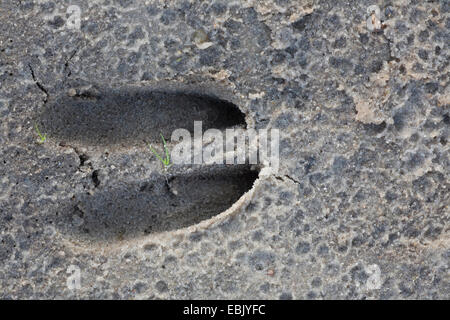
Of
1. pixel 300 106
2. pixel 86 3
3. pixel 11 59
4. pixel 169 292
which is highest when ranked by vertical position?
pixel 86 3

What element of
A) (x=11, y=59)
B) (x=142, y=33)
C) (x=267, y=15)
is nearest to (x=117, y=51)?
(x=142, y=33)

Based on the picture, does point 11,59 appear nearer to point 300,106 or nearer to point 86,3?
point 86,3

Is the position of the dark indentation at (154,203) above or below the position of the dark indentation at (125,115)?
below

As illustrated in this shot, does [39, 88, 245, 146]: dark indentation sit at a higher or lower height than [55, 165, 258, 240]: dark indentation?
higher

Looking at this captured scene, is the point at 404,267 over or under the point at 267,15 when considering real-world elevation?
under
